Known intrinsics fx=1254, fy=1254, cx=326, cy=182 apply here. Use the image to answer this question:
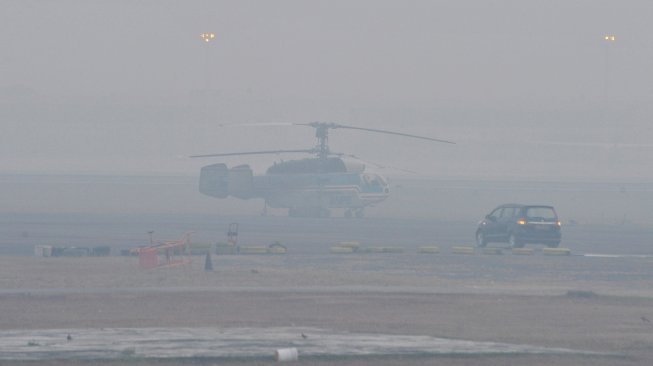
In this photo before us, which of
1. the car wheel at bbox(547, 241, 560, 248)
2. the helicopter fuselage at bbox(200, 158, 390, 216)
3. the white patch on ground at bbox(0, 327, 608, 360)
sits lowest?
the white patch on ground at bbox(0, 327, 608, 360)

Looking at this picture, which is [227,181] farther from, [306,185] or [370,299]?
[370,299]

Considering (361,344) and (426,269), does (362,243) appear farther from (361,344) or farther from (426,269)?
(361,344)

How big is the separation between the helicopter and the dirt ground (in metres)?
31.7

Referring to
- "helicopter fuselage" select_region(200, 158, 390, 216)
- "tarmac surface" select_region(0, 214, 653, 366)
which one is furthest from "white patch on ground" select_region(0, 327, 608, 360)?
"helicopter fuselage" select_region(200, 158, 390, 216)

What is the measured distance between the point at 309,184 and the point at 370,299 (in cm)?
4369

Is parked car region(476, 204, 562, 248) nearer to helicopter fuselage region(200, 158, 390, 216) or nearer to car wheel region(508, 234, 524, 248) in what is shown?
car wheel region(508, 234, 524, 248)

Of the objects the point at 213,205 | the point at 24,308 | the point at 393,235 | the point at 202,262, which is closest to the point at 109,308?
the point at 24,308

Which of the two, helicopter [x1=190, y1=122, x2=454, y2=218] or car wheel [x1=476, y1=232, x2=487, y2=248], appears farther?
helicopter [x1=190, y1=122, x2=454, y2=218]

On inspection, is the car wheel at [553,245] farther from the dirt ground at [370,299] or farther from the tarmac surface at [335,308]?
the dirt ground at [370,299]

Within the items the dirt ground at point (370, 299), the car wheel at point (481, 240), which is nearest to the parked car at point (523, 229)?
the car wheel at point (481, 240)

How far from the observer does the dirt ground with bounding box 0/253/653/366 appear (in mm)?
17781

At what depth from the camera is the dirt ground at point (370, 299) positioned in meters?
17.8

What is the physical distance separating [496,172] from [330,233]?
314 ft

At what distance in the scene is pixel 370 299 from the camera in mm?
23328
